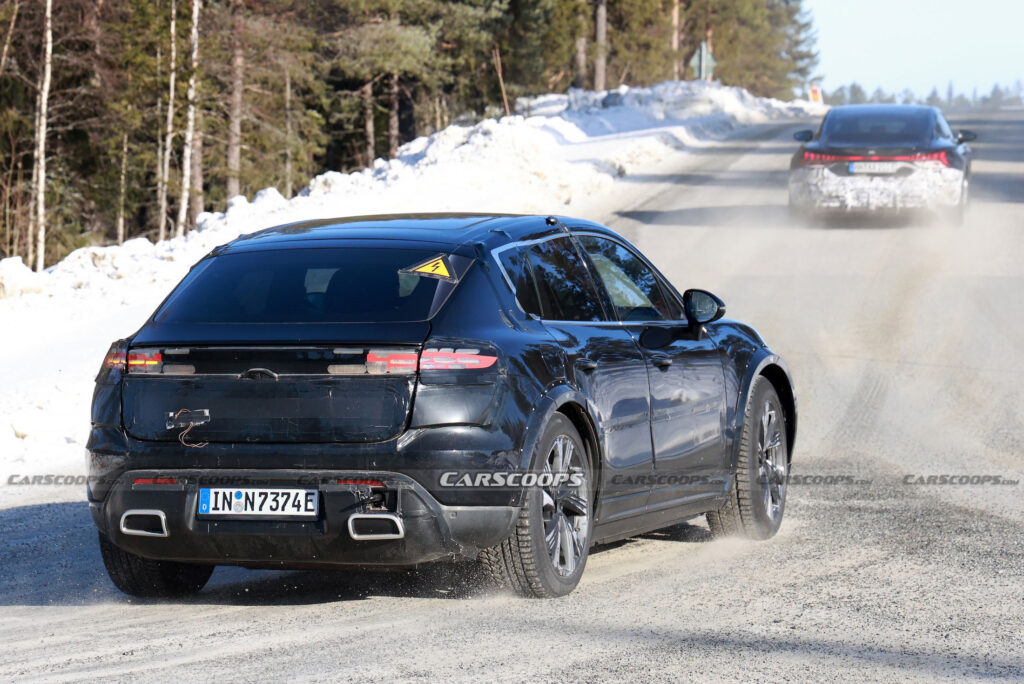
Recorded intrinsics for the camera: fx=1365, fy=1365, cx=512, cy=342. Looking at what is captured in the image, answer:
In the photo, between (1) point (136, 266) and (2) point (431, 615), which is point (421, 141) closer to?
(1) point (136, 266)

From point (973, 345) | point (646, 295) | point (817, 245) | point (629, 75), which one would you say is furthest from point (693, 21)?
point (646, 295)

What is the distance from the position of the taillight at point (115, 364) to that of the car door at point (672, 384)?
7.09ft

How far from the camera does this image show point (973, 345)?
12320 millimetres

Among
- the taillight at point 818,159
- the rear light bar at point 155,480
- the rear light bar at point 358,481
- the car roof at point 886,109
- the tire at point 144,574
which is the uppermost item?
the car roof at point 886,109

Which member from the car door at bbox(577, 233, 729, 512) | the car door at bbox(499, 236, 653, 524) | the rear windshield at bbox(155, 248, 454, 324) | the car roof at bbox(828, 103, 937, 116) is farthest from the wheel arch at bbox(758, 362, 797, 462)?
the car roof at bbox(828, 103, 937, 116)

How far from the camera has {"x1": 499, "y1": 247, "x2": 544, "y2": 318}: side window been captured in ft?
18.4

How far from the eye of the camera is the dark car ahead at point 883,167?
61.8 ft

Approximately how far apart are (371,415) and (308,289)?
0.69 m

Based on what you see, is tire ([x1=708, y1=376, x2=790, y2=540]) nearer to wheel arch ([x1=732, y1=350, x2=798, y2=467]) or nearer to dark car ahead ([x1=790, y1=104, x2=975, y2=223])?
wheel arch ([x1=732, y1=350, x2=798, y2=467])

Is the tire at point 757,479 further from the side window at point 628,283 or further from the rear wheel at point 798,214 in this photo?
the rear wheel at point 798,214

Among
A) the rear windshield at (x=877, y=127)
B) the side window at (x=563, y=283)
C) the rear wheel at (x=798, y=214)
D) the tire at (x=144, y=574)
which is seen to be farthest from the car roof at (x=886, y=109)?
the tire at (x=144, y=574)

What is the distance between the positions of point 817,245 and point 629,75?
200 feet

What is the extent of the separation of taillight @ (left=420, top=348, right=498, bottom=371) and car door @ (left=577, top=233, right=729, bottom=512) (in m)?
1.27

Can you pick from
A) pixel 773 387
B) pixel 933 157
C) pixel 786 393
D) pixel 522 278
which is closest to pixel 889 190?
pixel 933 157
